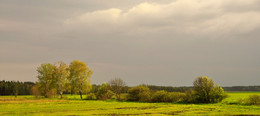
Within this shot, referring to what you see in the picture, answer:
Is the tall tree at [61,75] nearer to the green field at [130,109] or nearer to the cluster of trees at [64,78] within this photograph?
the cluster of trees at [64,78]

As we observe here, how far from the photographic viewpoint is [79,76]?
9469 cm

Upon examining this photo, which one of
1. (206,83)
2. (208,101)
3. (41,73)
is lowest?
(208,101)

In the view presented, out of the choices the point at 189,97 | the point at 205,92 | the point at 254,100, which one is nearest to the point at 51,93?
the point at 189,97

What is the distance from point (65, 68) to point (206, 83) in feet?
209

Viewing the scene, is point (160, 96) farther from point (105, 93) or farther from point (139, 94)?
point (105, 93)

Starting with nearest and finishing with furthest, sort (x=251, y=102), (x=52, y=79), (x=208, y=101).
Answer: (x=251, y=102) → (x=208, y=101) → (x=52, y=79)

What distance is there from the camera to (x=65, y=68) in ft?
332

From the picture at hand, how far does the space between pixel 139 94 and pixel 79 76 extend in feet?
94.5

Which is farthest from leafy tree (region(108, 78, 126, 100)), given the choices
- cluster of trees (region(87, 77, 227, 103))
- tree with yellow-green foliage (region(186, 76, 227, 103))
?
tree with yellow-green foliage (region(186, 76, 227, 103))

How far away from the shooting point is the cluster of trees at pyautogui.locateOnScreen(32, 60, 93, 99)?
95000mm

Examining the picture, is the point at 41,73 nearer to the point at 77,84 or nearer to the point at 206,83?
the point at 77,84

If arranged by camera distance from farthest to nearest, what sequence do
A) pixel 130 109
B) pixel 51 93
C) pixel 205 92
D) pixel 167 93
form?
pixel 51 93 → pixel 167 93 → pixel 205 92 → pixel 130 109

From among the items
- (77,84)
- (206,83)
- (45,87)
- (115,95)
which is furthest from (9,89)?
(206,83)

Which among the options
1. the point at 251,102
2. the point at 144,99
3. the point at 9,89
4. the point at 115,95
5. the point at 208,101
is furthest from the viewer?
the point at 9,89
